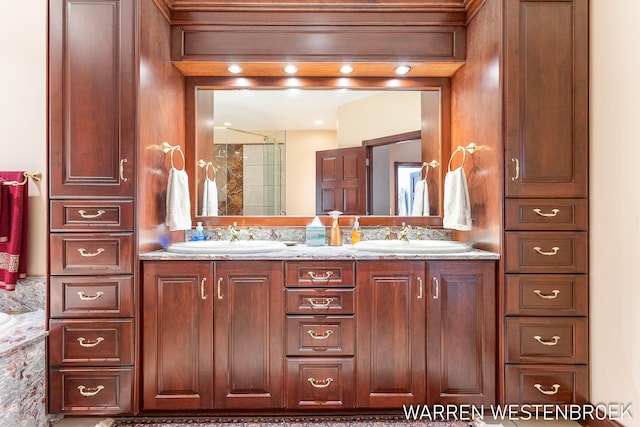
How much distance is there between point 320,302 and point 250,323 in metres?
0.36

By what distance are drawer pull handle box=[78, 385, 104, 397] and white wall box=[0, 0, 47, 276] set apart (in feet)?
2.61

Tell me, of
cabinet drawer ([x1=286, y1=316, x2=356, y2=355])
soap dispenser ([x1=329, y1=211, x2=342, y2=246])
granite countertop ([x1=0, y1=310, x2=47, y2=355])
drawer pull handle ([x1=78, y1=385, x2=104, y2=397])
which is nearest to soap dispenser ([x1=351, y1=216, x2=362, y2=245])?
soap dispenser ([x1=329, y1=211, x2=342, y2=246])

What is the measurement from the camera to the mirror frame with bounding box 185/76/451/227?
2.39 m

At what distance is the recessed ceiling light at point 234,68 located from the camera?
2.25 metres

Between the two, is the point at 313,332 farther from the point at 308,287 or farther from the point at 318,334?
the point at 308,287

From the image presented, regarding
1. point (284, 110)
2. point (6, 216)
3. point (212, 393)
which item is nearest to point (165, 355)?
point (212, 393)

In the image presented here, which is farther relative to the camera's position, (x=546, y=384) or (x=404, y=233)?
(x=404, y=233)

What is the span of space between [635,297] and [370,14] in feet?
6.38

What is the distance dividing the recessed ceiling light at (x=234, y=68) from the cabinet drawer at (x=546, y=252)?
1.82 meters

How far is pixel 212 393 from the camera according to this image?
1819 mm

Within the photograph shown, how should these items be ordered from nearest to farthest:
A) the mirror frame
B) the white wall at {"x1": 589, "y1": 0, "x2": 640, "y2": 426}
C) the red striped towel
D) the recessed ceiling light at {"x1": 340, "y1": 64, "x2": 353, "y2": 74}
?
the white wall at {"x1": 589, "y1": 0, "x2": 640, "y2": 426}, the red striped towel, the recessed ceiling light at {"x1": 340, "y1": 64, "x2": 353, "y2": 74}, the mirror frame

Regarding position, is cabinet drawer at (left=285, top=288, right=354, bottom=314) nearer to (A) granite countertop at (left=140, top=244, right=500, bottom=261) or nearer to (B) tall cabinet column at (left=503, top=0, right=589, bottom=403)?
(A) granite countertop at (left=140, top=244, right=500, bottom=261)

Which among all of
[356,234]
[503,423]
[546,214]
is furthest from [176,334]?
[546,214]

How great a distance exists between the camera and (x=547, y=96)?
1.82m
